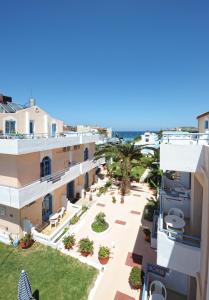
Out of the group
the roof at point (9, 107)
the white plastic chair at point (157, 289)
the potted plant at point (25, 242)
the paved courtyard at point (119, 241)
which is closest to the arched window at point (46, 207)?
the paved courtyard at point (119, 241)

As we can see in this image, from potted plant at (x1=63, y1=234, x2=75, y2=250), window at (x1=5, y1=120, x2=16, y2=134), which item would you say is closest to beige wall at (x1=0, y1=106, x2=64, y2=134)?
window at (x1=5, y1=120, x2=16, y2=134)

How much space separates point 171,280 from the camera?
10430mm

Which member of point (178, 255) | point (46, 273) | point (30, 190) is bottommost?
point (46, 273)

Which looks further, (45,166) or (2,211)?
(45,166)

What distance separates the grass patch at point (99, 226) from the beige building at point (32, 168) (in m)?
4.22

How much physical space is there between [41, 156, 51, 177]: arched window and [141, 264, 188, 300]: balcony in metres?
10.6

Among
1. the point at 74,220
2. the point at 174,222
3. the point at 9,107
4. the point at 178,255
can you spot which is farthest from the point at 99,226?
the point at 9,107

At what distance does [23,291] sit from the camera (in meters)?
8.53

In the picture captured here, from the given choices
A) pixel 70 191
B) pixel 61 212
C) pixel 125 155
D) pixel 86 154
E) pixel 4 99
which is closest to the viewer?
pixel 61 212

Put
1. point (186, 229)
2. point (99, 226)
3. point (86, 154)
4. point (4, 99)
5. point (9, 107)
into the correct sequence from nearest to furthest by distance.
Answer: point (186, 229)
point (99, 226)
point (9, 107)
point (4, 99)
point (86, 154)

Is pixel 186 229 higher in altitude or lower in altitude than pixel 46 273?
higher

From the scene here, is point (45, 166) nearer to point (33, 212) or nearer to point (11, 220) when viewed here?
point (33, 212)

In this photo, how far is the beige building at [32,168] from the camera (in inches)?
502

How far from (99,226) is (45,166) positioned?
676 centimetres
